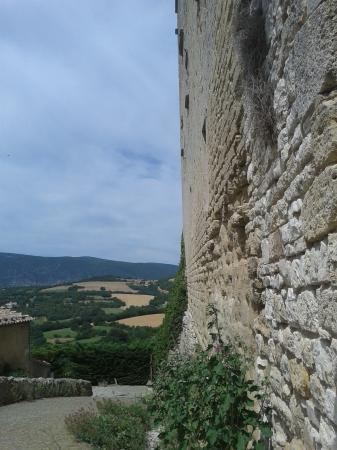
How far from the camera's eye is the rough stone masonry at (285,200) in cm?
192

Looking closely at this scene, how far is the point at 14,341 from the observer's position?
17844mm

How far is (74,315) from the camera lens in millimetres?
44781

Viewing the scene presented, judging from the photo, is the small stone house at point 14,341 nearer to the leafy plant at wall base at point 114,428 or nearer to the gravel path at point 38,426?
the gravel path at point 38,426

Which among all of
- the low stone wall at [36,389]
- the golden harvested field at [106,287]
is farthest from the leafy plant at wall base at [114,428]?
the golden harvested field at [106,287]

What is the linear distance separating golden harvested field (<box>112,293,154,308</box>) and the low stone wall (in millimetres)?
31381

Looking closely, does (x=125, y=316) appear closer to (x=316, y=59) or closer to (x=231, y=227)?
(x=231, y=227)

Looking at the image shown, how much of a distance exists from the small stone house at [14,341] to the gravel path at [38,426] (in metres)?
5.58

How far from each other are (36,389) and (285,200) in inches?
460

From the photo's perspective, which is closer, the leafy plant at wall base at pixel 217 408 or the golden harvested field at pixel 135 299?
the leafy plant at wall base at pixel 217 408

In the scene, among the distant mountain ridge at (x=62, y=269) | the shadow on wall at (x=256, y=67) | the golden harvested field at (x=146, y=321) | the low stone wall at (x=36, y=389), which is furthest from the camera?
the distant mountain ridge at (x=62, y=269)

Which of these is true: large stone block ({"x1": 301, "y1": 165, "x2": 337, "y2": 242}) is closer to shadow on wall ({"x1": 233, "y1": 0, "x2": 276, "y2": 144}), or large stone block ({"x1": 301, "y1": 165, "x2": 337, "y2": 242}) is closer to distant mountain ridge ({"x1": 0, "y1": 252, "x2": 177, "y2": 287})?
shadow on wall ({"x1": 233, "y1": 0, "x2": 276, "y2": 144})

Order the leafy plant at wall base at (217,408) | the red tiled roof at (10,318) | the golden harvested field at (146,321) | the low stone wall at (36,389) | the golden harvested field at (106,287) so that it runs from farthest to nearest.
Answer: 1. the golden harvested field at (106,287)
2. the golden harvested field at (146,321)
3. the red tiled roof at (10,318)
4. the low stone wall at (36,389)
5. the leafy plant at wall base at (217,408)

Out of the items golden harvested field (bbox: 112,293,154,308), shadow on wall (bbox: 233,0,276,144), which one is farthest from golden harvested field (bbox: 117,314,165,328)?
shadow on wall (bbox: 233,0,276,144)

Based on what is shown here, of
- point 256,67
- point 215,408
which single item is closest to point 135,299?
point 215,408
